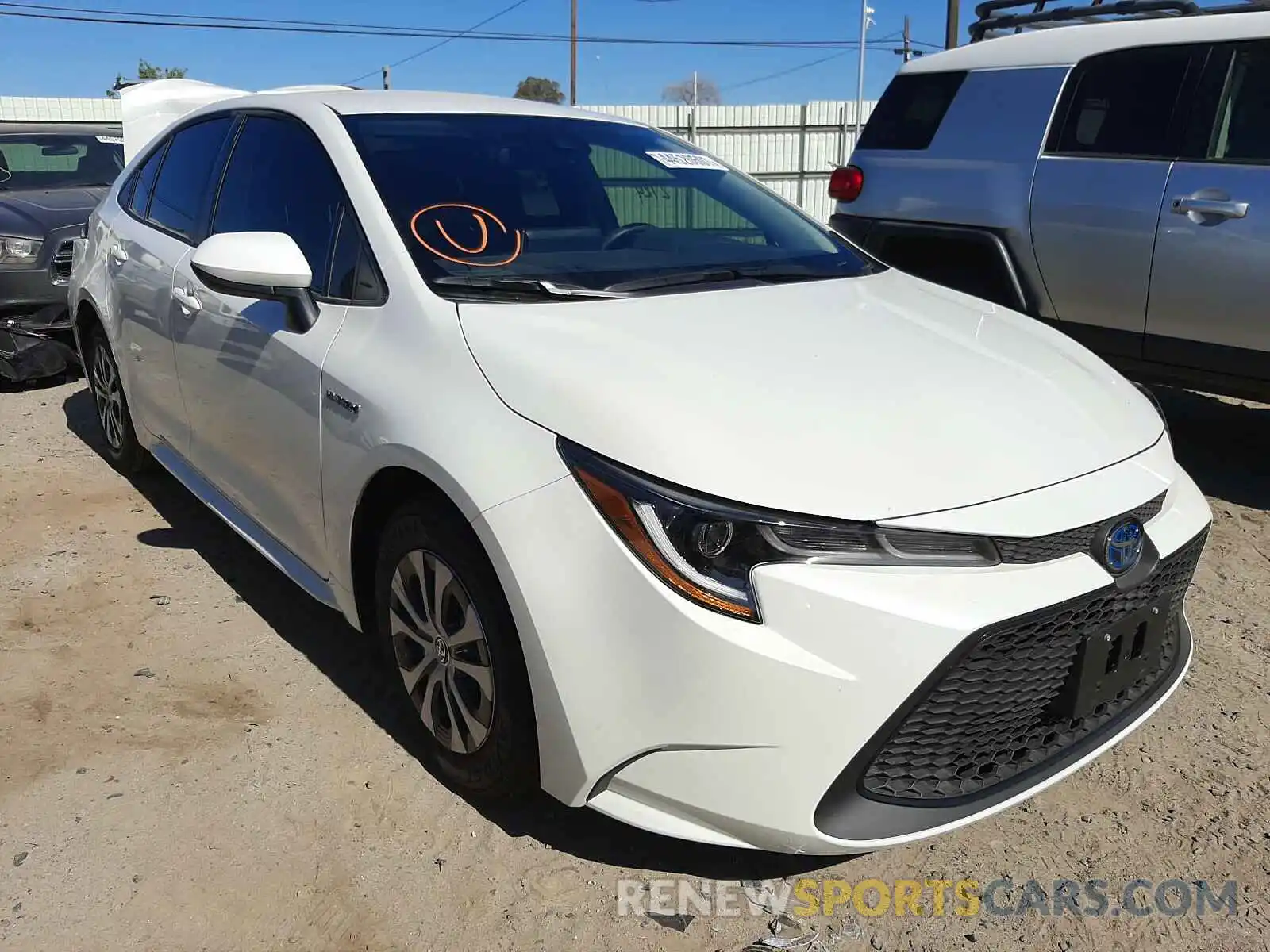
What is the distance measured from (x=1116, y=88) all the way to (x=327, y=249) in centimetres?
371

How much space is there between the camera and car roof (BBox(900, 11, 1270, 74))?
4352 millimetres

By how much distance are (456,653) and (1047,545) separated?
1264 millimetres

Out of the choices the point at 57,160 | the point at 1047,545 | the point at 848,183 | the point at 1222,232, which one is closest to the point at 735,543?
the point at 1047,545

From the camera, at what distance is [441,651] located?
2.39m

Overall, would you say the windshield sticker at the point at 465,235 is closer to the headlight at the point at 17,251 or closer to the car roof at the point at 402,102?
the car roof at the point at 402,102

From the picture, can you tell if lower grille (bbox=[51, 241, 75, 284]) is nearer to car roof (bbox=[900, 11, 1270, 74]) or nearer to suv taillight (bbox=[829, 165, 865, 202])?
suv taillight (bbox=[829, 165, 865, 202])

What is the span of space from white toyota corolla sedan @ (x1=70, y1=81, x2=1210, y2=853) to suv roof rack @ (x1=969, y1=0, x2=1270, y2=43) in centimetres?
302

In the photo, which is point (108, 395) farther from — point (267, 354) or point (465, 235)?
point (465, 235)

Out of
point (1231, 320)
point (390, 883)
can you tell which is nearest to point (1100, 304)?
point (1231, 320)

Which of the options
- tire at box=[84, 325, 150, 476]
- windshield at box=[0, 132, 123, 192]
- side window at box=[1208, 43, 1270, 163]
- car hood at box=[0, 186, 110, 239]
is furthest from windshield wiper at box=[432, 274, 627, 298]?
windshield at box=[0, 132, 123, 192]

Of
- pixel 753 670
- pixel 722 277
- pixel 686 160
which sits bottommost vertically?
pixel 753 670

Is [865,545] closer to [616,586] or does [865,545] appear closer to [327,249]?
[616,586]

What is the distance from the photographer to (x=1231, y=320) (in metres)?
4.24

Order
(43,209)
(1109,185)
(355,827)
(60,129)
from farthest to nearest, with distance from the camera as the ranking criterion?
(60,129)
(43,209)
(1109,185)
(355,827)
